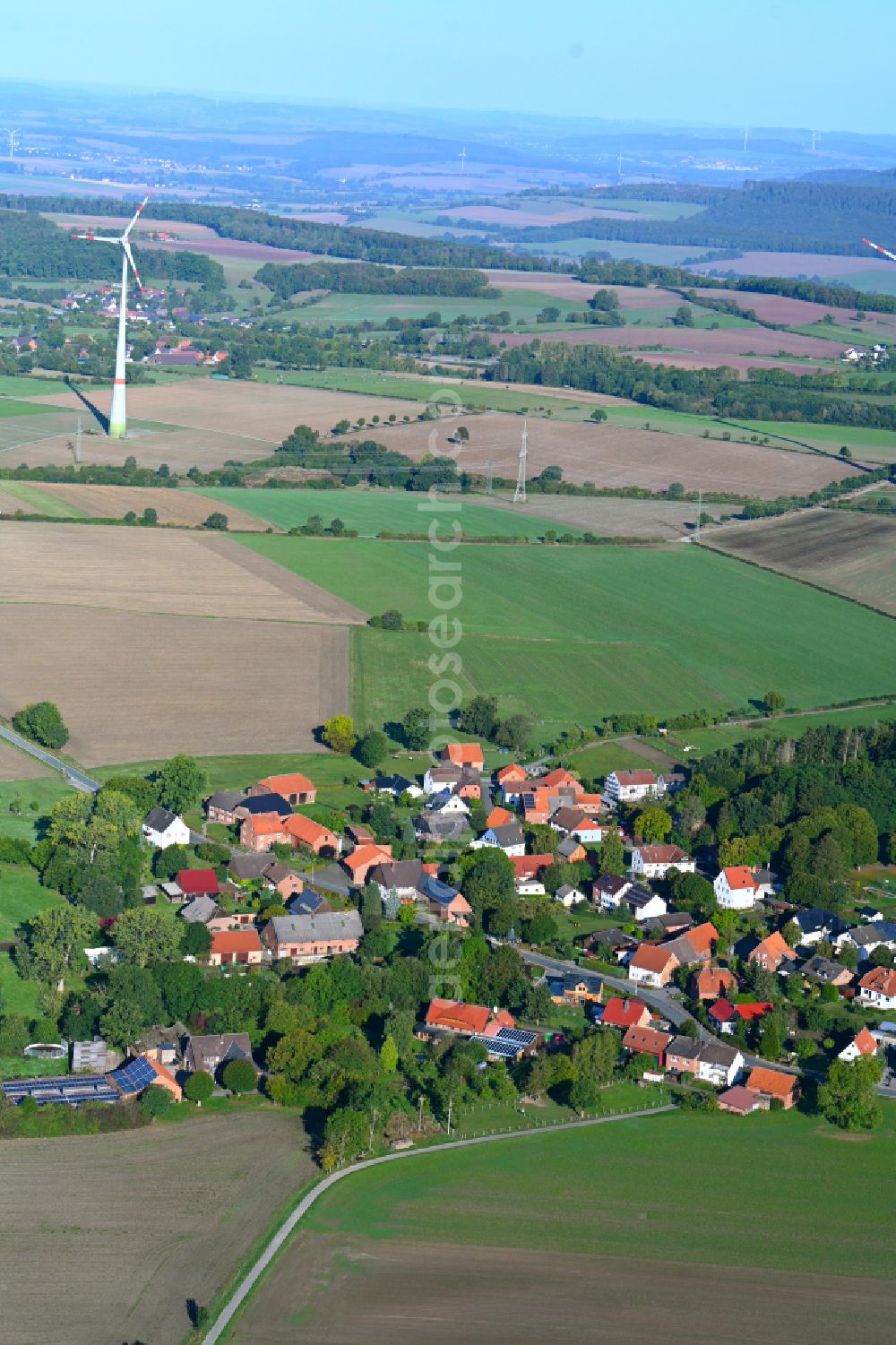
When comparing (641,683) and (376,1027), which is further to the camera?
(641,683)

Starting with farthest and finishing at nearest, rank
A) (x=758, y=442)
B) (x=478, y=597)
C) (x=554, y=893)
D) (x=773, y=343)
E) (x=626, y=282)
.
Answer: (x=626, y=282) < (x=773, y=343) < (x=758, y=442) < (x=478, y=597) < (x=554, y=893)

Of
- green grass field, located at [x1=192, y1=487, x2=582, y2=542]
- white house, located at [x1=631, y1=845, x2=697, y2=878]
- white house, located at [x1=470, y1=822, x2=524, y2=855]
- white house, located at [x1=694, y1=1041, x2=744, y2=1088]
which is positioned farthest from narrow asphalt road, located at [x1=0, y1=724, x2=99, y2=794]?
green grass field, located at [x1=192, y1=487, x2=582, y2=542]

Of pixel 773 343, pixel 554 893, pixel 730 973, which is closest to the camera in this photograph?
pixel 730 973

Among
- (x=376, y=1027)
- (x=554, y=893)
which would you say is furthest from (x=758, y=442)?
(x=376, y=1027)

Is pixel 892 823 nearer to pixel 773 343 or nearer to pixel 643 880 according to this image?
pixel 643 880

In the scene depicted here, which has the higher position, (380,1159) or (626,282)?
(626,282)

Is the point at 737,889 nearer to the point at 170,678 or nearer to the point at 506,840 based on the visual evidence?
the point at 506,840

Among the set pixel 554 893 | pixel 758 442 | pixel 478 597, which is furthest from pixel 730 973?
pixel 758 442
